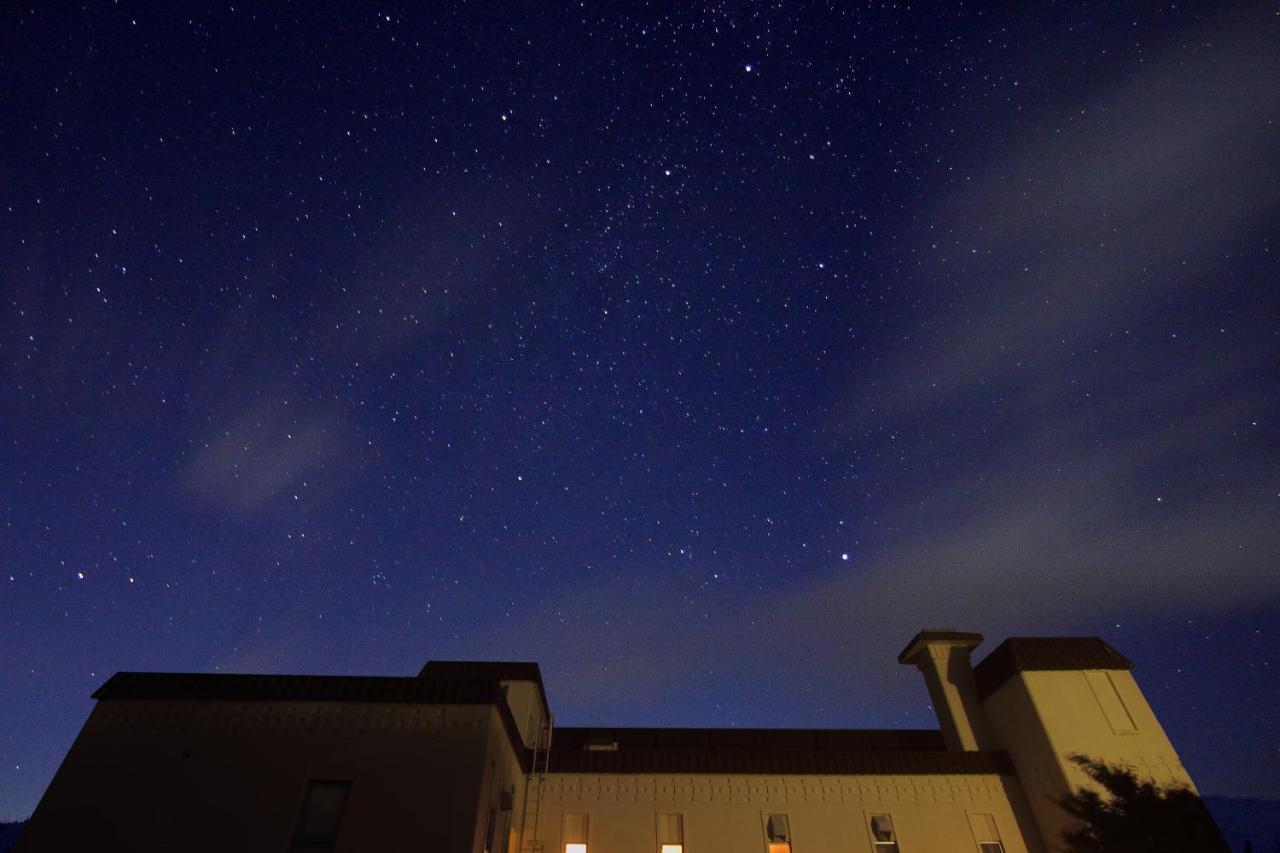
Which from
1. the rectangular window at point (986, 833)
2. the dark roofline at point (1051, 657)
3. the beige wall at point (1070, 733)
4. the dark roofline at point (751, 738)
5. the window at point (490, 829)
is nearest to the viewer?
the window at point (490, 829)

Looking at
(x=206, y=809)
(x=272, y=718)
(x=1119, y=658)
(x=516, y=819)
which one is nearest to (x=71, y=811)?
(x=206, y=809)

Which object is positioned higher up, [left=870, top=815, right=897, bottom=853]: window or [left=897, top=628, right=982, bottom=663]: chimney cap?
[left=897, top=628, right=982, bottom=663]: chimney cap

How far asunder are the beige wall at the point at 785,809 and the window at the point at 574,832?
0.51 feet

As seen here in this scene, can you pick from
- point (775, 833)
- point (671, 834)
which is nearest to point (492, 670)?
point (671, 834)

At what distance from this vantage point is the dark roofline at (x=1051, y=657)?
20938 millimetres

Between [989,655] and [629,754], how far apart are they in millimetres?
13292

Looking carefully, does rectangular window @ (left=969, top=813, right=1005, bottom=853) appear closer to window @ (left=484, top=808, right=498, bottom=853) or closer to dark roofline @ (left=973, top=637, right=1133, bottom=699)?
dark roofline @ (left=973, top=637, right=1133, bottom=699)

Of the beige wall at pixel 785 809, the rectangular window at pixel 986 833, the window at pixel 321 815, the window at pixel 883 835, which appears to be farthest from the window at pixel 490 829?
the rectangular window at pixel 986 833

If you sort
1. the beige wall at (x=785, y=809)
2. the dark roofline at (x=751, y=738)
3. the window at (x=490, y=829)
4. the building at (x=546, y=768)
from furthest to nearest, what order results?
1. the dark roofline at (x=751, y=738)
2. the beige wall at (x=785, y=809)
3. the window at (x=490, y=829)
4. the building at (x=546, y=768)

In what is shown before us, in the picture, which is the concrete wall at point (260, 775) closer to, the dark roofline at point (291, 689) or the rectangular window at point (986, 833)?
the dark roofline at point (291, 689)

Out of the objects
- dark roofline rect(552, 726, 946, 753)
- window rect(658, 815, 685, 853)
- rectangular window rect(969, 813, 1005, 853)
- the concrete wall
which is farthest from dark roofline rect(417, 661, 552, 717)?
rectangular window rect(969, 813, 1005, 853)

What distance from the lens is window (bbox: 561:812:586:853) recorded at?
60.7 feet

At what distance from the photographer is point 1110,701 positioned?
2017 cm

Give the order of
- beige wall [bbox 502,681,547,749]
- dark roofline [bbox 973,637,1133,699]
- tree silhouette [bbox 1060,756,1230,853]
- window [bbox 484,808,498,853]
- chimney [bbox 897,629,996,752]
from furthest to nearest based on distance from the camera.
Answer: chimney [bbox 897,629,996,752]
beige wall [bbox 502,681,547,749]
dark roofline [bbox 973,637,1133,699]
tree silhouette [bbox 1060,756,1230,853]
window [bbox 484,808,498,853]
